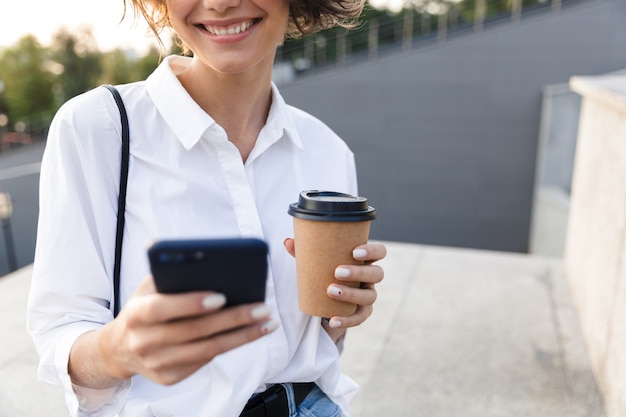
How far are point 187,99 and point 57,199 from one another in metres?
0.38

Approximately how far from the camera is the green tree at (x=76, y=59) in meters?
33.3

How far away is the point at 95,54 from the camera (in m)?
34.6

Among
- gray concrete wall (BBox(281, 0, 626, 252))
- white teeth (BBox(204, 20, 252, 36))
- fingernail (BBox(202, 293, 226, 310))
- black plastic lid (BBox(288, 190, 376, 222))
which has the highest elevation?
white teeth (BBox(204, 20, 252, 36))

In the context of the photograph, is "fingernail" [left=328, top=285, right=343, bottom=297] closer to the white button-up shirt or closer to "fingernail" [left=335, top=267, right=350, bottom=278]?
"fingernail" [left=335, top=267, right=350, bottom=278]

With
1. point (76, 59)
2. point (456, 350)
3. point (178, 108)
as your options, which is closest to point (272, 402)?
point (178, 108)

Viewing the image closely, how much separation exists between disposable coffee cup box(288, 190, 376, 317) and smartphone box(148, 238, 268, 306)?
1.22ft

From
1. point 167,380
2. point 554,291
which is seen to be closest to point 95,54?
point 554,291

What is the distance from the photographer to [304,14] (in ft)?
4.89

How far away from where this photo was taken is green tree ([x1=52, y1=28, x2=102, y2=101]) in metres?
33.3

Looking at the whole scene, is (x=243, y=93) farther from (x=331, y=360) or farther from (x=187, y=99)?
(x=331, y=360)

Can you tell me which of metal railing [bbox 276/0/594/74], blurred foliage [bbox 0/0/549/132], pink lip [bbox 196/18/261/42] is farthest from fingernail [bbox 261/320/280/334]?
blurred foliage [bbox 0/0/549/132]

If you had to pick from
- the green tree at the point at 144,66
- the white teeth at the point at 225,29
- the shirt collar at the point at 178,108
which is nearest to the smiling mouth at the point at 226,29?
the white teeth at the point at 225,29

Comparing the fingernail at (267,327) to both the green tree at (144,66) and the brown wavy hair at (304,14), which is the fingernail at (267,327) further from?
the green tree at (144,66)

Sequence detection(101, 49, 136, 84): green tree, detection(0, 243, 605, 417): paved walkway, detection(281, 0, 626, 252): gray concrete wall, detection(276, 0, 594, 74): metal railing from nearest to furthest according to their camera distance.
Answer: detection(0, 243, 605, 417): paved walkway, detection(281, 0, 626, 252): gray concrete wall, detection(276, 0, 594, 74): metal railing, detection(101, 49, 136, 84): green tree
